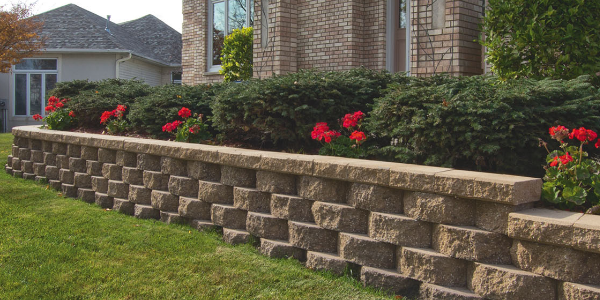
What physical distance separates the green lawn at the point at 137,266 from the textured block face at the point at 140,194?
283 mm

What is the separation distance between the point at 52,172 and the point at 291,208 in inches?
178

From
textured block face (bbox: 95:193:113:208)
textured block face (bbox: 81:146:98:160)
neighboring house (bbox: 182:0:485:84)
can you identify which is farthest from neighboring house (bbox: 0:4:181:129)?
textured block face (bbox: 95:193:113:208)

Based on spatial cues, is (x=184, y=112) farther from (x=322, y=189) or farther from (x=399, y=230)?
(x=399, y=230)

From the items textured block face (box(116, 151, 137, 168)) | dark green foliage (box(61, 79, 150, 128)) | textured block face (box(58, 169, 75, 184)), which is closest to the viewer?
textured block face (box(116, 151, 137, 168))

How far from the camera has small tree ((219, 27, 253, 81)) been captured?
36.4 ft

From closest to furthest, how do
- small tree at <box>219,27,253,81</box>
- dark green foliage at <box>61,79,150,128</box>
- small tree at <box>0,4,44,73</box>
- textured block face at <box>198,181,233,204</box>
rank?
textured block face at <box>198,181,233,204</box>
dark green foliage at <box>61,79,150,128</box>
small tree at <box>219,27,253,81</box>
small tree at <box>0,4,44,73</box>

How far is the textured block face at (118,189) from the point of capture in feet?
18.8

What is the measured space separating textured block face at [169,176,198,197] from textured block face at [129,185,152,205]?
480 mm

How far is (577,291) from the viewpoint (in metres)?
2.55

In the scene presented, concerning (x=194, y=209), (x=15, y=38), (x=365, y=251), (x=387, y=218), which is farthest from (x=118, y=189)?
(x=15, y=38)

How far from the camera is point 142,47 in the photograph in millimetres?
22703

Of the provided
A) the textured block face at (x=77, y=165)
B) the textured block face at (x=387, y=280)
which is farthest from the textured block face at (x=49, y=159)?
the textured block face at (x=387, y=280)

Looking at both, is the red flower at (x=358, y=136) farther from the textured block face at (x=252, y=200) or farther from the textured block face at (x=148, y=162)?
the textured block face at (x=148, y=162)

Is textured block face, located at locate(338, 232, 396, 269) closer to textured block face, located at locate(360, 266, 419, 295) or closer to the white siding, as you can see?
textured block face, located at locate(360, 266, 419, 295)
